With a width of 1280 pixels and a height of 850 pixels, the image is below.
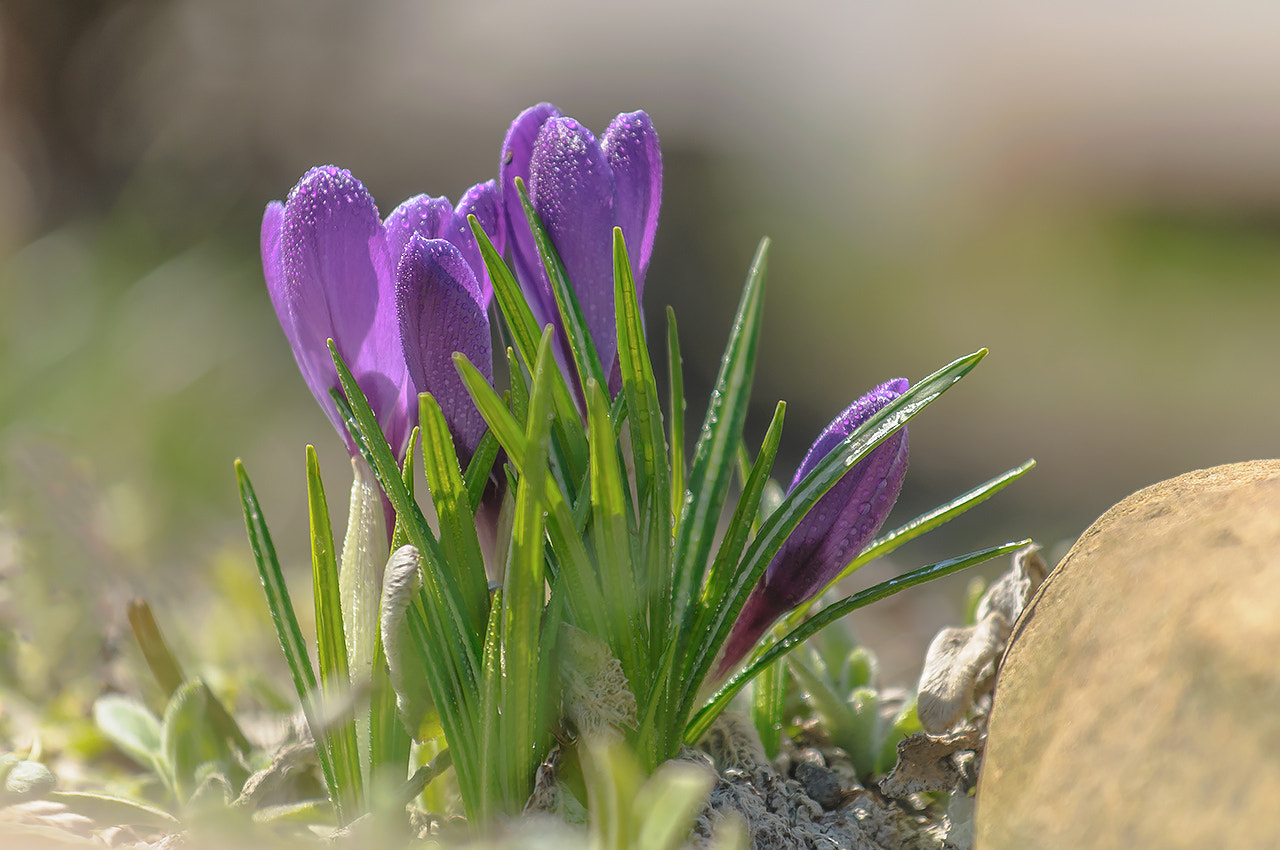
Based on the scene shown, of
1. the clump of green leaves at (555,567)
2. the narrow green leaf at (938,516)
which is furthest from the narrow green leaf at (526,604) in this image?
the narrow green leaf at (938,516)

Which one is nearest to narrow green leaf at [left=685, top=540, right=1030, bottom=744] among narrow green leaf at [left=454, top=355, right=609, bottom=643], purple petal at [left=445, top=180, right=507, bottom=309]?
narrow green leaf at [left=454, top=355, right=609, bottom=643]

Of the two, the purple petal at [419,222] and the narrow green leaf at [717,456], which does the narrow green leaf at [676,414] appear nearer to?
the narrow green leaf at [717,456]

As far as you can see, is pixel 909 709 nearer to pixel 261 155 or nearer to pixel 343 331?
pixel 343 331

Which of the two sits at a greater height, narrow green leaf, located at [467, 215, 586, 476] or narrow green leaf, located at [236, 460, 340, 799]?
narrow green leaf, located at [467, 215, 586, 476]

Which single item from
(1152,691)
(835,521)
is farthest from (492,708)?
(1152,691)

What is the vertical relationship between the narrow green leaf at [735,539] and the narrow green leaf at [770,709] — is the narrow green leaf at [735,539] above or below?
above

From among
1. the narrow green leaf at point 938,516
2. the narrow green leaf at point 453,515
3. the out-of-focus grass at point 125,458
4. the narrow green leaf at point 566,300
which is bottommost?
the out-of-focus grass at point 125,458

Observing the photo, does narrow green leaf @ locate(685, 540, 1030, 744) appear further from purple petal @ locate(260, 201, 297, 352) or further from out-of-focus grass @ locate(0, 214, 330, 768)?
out-of-focus grass @ locate(0, 214, 330, 768)
